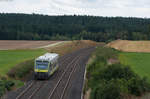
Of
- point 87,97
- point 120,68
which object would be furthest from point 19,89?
point 120,68

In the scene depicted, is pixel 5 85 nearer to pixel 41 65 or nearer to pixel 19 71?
pixel 41 65

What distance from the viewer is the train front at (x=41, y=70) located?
3272 centimetres

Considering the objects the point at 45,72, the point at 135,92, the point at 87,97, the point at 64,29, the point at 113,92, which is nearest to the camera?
the point at 113,92

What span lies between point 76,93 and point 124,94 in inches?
312

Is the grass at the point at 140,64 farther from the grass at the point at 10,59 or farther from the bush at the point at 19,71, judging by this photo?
the grass at the point at 10,59

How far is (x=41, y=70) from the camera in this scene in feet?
107

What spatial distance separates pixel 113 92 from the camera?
19.7 meters

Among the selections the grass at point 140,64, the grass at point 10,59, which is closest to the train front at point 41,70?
the grass at point 10,59

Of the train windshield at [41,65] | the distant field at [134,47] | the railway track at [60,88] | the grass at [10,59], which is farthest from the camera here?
the distant field at [134,47]

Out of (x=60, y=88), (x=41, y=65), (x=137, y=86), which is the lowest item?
(x=60, y=88)

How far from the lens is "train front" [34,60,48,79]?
32.7 metres

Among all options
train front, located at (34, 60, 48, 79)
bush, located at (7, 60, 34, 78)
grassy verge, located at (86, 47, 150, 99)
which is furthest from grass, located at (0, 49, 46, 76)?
grassy verge, located at (86, 47, 150, 99)

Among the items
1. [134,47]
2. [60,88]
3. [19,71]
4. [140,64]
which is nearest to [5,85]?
[60,88]

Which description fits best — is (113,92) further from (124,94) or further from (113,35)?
(113,35)
